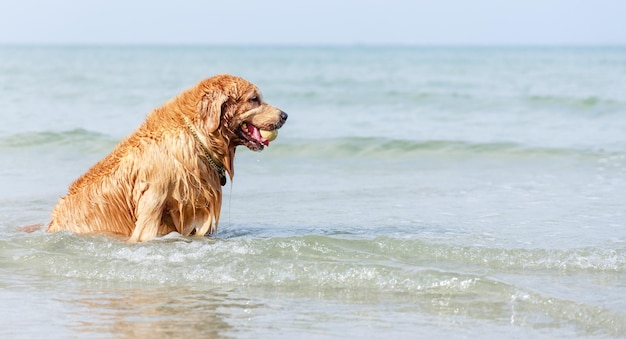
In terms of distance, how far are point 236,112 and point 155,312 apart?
2511mm

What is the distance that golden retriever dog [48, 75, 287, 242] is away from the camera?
8.20 meters

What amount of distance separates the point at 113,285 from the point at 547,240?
13.5ft

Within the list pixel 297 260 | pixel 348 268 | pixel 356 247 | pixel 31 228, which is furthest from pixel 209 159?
pixel 31 228

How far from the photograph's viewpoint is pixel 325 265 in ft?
24.8

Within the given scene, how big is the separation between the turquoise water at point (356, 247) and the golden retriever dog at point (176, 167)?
0.24 m

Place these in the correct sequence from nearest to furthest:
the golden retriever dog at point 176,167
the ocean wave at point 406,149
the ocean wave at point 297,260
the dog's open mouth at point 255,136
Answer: the ocean wave at point 297,260, the golden retriever dog at point 176,167, the dog's open mouth at point 255,136, the ocean wave at point 406,149

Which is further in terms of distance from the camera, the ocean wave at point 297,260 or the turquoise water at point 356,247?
the ocean wave at point 297,260

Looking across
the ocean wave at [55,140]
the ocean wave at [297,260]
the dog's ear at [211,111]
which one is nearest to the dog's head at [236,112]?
the dog's ear at [211,111]

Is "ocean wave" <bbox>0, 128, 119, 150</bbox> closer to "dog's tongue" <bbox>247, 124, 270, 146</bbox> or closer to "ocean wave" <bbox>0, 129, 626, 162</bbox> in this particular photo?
"ocean wave" <bbox>0, 129, 626, 162</bbox>

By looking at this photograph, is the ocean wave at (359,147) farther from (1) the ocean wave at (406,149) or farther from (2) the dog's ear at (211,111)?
(2) the dog's ear at (211,111)

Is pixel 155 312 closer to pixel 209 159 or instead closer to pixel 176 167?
pixel 176 167

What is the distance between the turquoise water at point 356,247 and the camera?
632 cm

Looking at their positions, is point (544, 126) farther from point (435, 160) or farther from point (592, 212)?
point (592, 212)

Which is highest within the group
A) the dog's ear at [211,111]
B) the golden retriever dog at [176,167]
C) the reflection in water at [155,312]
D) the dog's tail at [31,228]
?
the dog's ear at [211,111]
